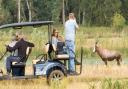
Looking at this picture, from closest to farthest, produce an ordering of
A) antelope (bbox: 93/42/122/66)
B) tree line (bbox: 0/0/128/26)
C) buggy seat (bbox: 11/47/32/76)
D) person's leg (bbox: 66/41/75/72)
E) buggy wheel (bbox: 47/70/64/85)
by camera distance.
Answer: buggy seat (bbox: 11/47/32/76)
buggy wheel (bbox: 47/70/64/85)
person's leg (bbox: 66/41/75/72)
antelope (bbox: 93/42/122/66)
tree line (bbox: 0/0/128/26)

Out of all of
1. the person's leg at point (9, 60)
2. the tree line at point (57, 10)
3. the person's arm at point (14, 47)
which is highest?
the person's arm at point (14, 47)

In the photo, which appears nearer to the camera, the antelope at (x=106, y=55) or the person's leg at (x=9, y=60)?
the person's leg at (x=9, y=60)

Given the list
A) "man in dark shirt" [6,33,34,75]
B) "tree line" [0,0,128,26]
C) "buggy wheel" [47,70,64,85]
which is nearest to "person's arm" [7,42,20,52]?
"man in dark shirt" [6,33,34,75]

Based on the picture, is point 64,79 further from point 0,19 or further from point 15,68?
point 0,19

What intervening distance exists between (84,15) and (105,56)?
59.5 metres

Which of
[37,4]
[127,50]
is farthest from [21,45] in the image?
[37,4]

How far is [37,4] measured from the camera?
80.8m

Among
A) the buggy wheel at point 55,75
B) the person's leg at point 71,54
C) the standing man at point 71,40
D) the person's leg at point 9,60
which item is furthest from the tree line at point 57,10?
the person's leg at point 9,60

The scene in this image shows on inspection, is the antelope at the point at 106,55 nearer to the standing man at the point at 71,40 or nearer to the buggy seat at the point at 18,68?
the standing man at the point at 71,40

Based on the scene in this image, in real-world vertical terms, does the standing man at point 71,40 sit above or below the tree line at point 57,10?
above

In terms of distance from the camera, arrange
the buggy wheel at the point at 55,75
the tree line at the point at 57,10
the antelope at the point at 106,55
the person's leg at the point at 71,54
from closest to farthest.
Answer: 1. the buggy wheel at the point at 55,75
2. the person's leg at the point at 71,54
3. the antelope at the point at 106,55
4. the tree line at the point at 57,10

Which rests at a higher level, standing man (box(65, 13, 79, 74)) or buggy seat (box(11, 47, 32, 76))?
standing man (box(65, 13, 79, 74))

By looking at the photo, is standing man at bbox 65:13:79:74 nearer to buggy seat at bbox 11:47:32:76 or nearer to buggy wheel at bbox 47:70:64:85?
buggy wheel at bbox 47:70:64:85

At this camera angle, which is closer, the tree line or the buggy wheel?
the buggy wheel
